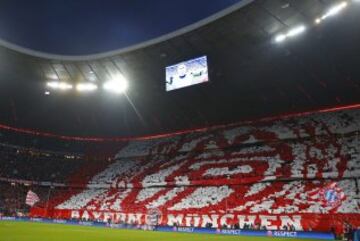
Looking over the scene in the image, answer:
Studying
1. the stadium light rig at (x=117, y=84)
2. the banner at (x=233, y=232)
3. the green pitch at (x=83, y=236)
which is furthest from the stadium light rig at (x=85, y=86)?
the green pitch at (x=83, y=236)

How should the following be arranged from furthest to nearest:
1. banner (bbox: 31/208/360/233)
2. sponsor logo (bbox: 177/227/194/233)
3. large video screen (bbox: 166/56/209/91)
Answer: large video screen (bbox: 166/56/209/91) < sponsor logo (bbox: 177/227/194/233) < banner (bbox: 31/208/360/233)

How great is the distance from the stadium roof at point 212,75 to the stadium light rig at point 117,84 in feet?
3.12

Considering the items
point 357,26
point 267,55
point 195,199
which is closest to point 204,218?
point 195,199

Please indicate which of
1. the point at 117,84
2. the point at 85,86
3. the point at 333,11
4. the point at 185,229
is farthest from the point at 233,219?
the point at 85,86

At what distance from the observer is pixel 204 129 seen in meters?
54.7

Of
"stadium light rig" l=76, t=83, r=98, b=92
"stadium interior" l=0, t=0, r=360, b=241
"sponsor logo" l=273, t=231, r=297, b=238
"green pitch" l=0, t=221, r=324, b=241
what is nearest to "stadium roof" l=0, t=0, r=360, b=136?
"stadium interior" l=0, t=0, r=360, b=241

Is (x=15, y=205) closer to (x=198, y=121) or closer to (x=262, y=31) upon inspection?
(x=198, y=121)

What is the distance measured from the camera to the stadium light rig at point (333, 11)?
2981 centimetres

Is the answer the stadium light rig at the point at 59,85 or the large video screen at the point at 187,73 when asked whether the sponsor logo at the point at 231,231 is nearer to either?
the large video screen at the point at 187,73

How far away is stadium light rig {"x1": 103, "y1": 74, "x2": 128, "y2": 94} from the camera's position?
47.6 meters

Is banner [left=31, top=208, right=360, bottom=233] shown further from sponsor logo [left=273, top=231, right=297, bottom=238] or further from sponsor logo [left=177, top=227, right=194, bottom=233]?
sponsor logo [left=273, top=231, right=297, bottom=238]

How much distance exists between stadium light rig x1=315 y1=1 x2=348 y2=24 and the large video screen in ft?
38.6

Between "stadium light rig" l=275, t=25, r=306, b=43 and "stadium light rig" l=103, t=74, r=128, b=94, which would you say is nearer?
"stadium light rig" l=275, t=25, r=306, b=43

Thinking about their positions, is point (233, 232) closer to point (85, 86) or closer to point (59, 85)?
point (85, 86)
